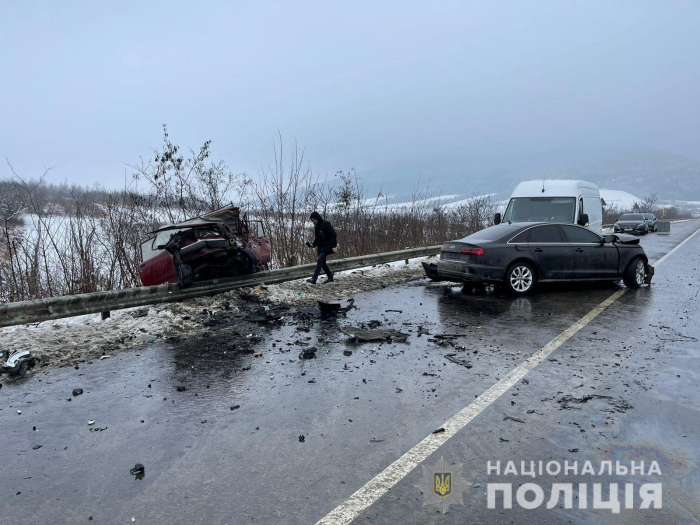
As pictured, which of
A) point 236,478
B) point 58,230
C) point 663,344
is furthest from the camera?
point 58,230

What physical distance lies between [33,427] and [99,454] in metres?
0.96

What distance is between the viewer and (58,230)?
34.2 ft

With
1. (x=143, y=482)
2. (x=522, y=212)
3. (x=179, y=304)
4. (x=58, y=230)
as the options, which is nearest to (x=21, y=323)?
(x=179, y=304)

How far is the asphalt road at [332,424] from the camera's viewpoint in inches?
120

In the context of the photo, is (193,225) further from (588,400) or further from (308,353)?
(588,400)

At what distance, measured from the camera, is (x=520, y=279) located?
33.3 feet

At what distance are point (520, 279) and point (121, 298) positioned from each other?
24.4ft

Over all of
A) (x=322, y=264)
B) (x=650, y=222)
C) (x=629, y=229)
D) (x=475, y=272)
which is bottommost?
(x=629, y=229)

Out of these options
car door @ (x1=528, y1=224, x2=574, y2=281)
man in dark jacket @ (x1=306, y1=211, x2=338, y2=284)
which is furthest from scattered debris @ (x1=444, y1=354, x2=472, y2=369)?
man in dark jacket @ (x1=306, y1=211, x2=338, y2=284)

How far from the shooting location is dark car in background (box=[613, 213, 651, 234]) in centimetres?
3500

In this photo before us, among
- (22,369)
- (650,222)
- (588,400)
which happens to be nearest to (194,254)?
Answer: (22,369)

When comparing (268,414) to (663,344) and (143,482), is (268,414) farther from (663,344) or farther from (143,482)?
(663,344)

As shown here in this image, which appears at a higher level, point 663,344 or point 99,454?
point 99,454

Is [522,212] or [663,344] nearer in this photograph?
[663,344]
